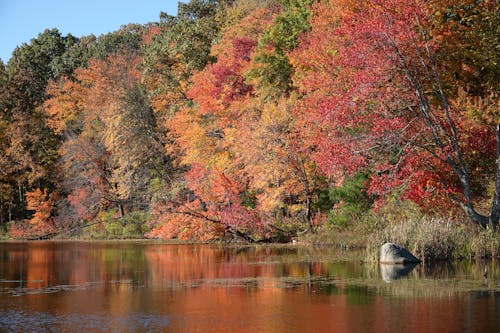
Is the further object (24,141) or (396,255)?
(24,141)

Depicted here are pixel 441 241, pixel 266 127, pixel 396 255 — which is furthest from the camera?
pixel 266 127

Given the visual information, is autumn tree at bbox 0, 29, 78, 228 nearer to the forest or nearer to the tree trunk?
the forest

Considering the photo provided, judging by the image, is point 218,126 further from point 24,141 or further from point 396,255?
point 24,141

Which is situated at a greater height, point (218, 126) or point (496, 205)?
point (218, 126)

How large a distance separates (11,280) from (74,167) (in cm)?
2904

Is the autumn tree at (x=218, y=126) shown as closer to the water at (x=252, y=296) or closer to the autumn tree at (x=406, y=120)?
the autumn tree at (x=406, y=120)

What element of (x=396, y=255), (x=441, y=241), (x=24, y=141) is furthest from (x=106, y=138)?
(x=441, y=241)

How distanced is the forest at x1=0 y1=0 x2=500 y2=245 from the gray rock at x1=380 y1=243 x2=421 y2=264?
1.37 m

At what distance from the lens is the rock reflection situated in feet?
59.1

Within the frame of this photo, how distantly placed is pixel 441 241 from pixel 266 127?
1215cm

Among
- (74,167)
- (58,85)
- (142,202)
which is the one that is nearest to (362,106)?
(142,202)

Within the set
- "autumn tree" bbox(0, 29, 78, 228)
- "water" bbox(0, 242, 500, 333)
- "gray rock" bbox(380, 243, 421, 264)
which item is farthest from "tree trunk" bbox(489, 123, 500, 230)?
"autumn tree" bbox(0, 29, 78, 228)

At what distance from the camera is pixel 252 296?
1569cm

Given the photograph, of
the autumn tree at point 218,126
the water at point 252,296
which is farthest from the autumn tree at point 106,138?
the water at point 252,296
